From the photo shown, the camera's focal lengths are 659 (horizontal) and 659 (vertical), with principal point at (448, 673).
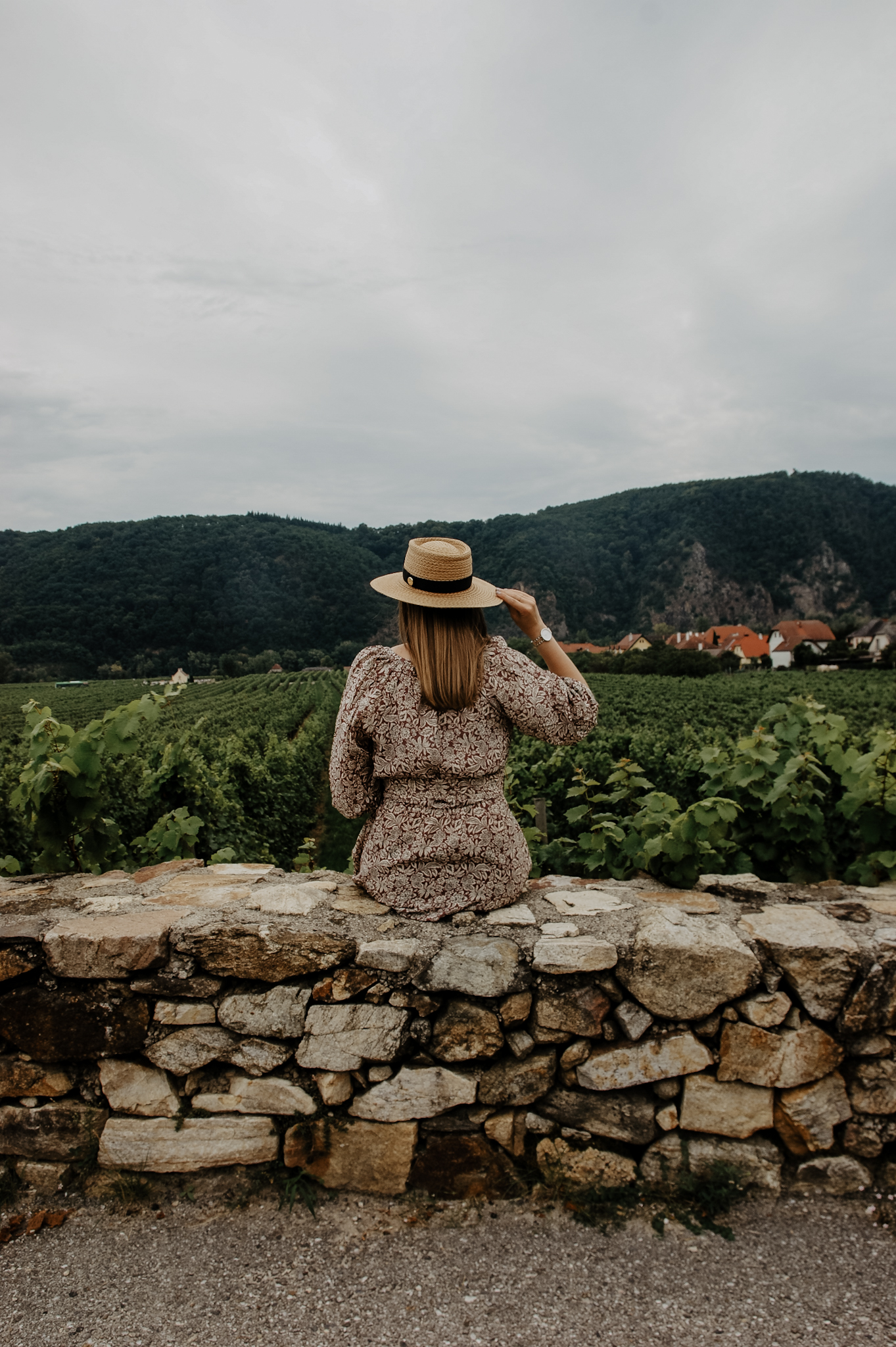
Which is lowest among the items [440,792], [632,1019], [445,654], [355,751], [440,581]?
[632,1019]

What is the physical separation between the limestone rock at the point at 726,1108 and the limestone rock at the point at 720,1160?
5cm

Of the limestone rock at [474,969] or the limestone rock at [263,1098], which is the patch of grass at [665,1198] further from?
the limestone rock at [263,1098]

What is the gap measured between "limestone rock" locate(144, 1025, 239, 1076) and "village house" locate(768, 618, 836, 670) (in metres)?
80.1

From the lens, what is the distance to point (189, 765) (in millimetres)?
4824

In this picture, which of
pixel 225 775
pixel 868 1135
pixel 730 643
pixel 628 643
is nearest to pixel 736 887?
pixel 868 1135

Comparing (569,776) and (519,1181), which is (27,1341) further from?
(569,776)

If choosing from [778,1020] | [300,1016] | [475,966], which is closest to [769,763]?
Answer: [778,1020]

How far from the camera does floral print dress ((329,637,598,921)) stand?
7.16ft

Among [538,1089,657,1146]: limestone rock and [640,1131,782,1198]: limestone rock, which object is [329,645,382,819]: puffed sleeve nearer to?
[538,1089,657,1146]: limestone rock

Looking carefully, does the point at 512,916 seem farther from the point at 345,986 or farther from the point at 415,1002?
the point at 345,986

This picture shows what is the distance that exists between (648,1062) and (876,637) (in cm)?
7815

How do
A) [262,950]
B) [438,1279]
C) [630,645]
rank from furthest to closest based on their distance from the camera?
[630,645] → [262,950] → [438,1279]

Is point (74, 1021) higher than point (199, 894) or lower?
lower

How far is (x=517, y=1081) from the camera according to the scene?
6.79 feet
